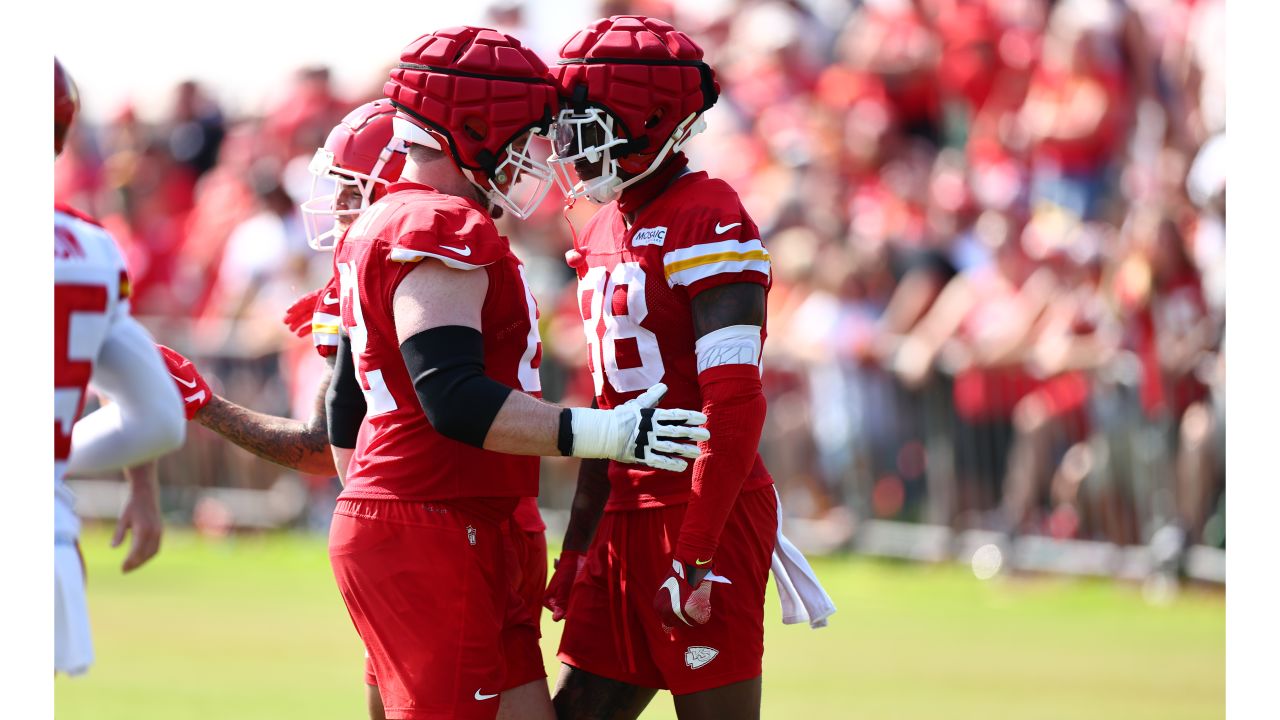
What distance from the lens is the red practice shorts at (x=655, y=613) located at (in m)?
5.03

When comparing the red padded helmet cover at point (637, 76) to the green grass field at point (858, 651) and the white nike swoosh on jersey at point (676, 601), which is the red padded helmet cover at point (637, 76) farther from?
the green grass field at point (858, 651)

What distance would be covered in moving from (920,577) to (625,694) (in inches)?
277

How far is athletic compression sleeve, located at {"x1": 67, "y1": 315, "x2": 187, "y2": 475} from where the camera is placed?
14.5 ft

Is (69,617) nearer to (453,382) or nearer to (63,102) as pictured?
(453,382)

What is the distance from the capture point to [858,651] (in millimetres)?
9906

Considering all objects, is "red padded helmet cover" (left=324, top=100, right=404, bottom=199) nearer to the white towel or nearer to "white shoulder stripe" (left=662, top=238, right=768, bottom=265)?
"white shoulder stripe" (left=662, top=238, right=768, bottom=265)

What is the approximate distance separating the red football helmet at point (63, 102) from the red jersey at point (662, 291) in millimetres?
1534

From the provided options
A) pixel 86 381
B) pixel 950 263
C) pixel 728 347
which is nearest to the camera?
pixel 86 381

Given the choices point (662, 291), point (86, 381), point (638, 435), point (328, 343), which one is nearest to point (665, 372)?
point (662, 291)

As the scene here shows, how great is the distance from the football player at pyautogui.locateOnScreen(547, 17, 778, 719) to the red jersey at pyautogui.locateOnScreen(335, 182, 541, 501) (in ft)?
1.13

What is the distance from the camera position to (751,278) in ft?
16.0

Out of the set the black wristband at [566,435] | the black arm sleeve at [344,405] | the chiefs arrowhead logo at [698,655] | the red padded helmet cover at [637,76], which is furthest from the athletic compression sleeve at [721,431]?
the black arm sleeve at [344,405]

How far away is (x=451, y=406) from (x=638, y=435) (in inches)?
18.8
